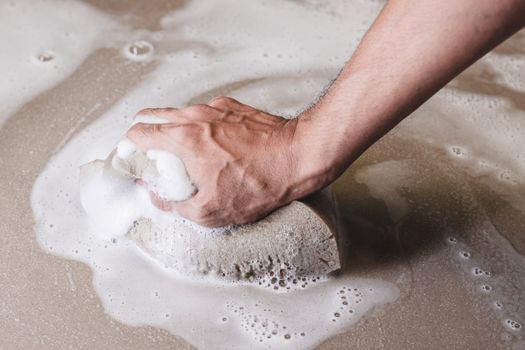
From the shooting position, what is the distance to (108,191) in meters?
1.34

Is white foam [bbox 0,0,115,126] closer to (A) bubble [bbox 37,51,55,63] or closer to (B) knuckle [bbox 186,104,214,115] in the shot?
(A) bubble [bbox 37,51,55,63]

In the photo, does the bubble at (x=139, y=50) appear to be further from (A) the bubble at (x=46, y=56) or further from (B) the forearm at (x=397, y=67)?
(B) the forearm at (x=397, y=67)

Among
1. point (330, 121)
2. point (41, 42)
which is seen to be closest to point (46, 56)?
point (41, 42)

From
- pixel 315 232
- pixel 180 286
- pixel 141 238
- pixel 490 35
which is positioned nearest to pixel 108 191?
pixel 141 238

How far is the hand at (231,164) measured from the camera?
1190 millimetres

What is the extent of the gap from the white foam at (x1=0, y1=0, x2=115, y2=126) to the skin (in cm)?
50

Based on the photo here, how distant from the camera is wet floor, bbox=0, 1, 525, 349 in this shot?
1223 mm

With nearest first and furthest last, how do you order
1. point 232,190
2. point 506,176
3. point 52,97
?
point 232,190
point 506,176
point 52,97

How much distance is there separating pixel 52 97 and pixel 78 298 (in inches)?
23.4

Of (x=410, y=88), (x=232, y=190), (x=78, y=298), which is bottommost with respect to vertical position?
(x=78, y=298)

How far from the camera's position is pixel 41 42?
180 cm

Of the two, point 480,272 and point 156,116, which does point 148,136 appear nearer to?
point 156,116

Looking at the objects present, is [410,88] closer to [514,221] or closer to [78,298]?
[514,221]

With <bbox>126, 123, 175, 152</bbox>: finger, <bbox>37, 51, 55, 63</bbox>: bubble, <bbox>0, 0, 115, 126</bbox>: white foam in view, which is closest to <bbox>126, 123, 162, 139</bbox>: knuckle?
<bbox>126, 123, 175, 152</bbox>: finger
